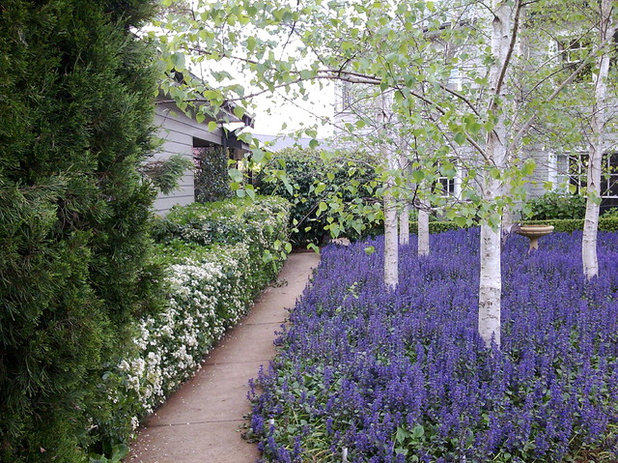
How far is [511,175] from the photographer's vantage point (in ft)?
11.1

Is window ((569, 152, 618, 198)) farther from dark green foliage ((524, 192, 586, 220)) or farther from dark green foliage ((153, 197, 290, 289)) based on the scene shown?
dark green foliage ((153, 197, 290, 289))

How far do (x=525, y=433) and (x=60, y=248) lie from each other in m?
2.87

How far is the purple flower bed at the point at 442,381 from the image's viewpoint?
10.7 ft

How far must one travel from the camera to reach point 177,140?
10.1m

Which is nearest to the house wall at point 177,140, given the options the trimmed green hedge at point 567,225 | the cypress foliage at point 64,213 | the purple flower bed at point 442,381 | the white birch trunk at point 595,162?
the purple flower bed at point 442,381

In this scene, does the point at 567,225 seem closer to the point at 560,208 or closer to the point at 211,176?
the point at 560,208

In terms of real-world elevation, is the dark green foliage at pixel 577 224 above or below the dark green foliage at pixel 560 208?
below

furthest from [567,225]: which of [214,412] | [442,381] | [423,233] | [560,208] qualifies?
[214,412]

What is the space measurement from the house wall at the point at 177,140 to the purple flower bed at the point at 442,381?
4271 mm

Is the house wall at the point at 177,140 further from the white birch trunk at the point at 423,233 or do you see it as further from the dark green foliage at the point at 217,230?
the white birch trunk at the point at 423,233

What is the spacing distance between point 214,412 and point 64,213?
8.50 feet

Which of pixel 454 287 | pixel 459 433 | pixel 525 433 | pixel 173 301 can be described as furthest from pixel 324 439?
pixel 454 287

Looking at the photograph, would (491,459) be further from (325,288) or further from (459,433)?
(325,288)

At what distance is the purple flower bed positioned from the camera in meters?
3.25
